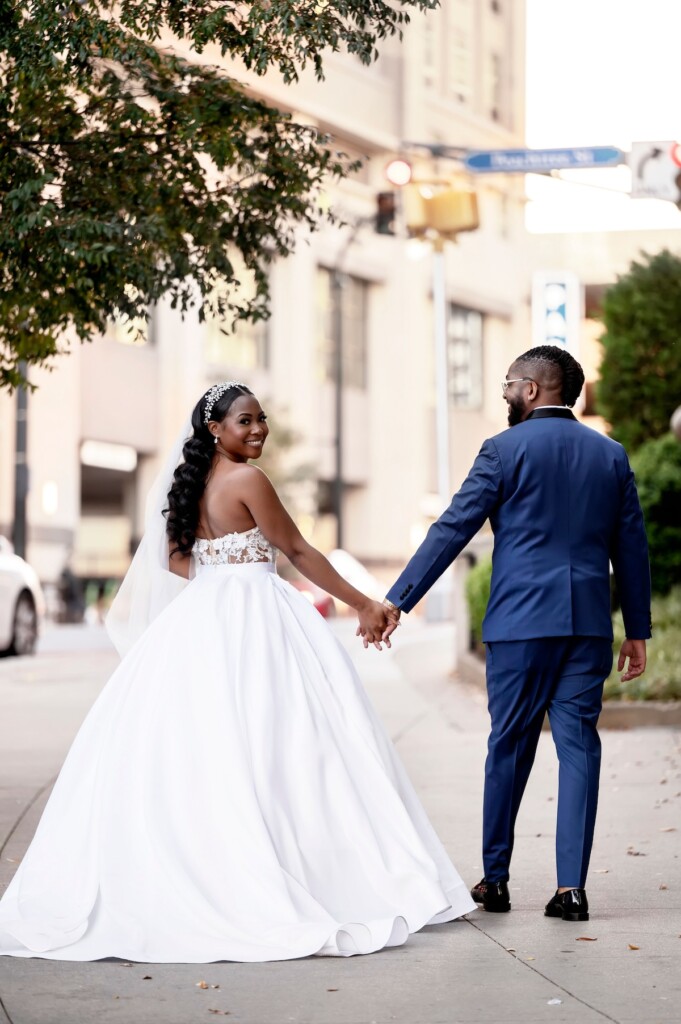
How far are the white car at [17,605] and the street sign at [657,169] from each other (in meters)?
8.48

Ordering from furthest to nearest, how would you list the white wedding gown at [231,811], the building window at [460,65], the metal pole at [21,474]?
the building window at [460,65] → the metal pole at [21,474] → the white wedding gown at [231,811]

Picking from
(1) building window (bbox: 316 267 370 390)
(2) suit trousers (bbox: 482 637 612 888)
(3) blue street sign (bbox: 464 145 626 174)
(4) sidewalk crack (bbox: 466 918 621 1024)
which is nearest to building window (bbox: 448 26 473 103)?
(1) building window (bbox: 316 267 370 390)

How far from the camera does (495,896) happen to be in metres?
6.28

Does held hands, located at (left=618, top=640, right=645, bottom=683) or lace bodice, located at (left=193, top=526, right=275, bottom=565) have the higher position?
lace bodice, located at (left=193, top=526, right=275, bottom=565)

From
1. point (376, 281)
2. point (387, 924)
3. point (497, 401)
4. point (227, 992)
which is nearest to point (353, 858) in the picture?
point (387, 924)

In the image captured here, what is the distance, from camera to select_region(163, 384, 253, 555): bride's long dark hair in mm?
6273

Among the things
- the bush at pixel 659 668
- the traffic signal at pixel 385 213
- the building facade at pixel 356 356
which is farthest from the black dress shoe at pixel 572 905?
the building facade at pixel 356 356

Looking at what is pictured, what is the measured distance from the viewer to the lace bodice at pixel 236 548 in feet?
20.6

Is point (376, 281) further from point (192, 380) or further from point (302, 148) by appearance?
point (302, 148)

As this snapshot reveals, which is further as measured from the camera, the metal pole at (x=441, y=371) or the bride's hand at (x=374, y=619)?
the metal pole at (x=441, y=371)

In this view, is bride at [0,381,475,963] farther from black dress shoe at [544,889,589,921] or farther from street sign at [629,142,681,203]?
street sign at [629,142,681,203]

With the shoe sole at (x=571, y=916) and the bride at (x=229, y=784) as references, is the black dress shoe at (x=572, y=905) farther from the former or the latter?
the bride at (x=229, y=784)

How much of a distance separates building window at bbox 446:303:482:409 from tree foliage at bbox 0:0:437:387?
165 feet

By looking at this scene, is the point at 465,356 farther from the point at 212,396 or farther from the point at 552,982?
the point at 552,982
